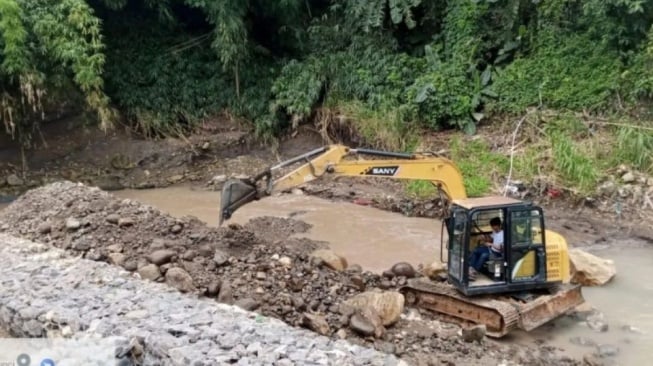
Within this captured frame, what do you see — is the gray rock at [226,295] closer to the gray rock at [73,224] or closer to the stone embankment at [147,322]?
A: the stone embankment at [147,322]

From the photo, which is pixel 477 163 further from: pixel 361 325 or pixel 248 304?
pixel 248 304

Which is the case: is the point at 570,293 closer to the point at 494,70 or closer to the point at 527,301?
the point at 527,301

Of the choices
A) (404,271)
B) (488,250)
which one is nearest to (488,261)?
(488,250)

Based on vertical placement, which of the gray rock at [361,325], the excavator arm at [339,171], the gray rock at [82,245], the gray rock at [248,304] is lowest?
the gray rock at [361,325]

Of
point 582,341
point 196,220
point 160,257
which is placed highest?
point 160,257

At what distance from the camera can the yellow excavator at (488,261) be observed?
22.5 ft

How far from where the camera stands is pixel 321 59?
1683 centimetres

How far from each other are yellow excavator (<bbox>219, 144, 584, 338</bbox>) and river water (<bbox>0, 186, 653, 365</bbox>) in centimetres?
35

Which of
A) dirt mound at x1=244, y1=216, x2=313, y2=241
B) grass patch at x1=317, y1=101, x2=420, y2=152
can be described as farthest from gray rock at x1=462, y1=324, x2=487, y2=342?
grass patch at x1=317, y1=101, x2=420, y2=152

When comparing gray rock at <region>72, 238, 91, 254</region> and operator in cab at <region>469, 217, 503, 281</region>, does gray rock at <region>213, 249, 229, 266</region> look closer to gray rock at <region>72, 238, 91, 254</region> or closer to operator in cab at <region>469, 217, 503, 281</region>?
gray rock at <region>72, 238, 91, 254</region>

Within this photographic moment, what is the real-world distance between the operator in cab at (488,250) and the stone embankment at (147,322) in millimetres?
2305

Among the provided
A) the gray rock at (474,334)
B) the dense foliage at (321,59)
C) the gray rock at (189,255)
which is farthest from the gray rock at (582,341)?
the dense foliage at (321,59)

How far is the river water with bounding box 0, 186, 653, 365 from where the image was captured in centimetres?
704

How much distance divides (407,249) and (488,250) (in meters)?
3.29
